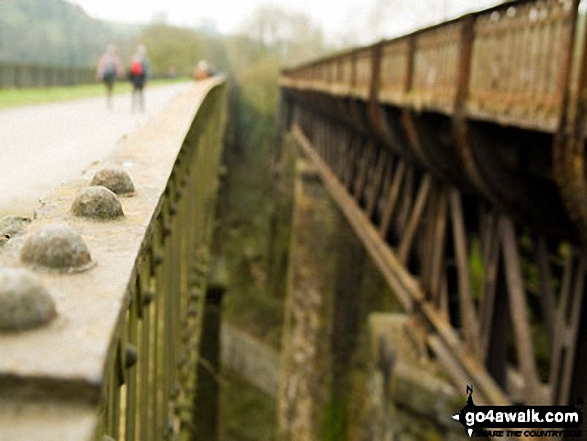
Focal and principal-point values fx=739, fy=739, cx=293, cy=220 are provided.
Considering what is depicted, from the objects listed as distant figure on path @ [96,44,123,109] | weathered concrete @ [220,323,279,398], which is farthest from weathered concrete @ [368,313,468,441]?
weathered concrete @ [220,323,279,398]

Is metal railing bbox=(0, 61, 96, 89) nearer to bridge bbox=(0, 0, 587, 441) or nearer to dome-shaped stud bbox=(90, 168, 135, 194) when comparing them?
bridge bbox=(0, 0, 587, 441)

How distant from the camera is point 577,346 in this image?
4258 millimetres

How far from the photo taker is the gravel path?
4.43 m

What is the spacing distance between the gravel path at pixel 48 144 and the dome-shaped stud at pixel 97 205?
186 centimetres

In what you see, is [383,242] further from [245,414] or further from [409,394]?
[245,414]

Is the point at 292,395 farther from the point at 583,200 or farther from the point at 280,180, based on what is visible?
the point at 280,180

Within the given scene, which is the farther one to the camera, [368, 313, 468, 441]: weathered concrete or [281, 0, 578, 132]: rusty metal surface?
[368, 313, 468, 441]: weathered concrete

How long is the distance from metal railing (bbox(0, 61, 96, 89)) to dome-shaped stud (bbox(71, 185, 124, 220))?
21.3 metres

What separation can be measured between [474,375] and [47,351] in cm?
494

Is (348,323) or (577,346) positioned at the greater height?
(577,346)

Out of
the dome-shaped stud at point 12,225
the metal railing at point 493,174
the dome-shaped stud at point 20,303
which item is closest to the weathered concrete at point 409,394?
the metal railing at point 493,174

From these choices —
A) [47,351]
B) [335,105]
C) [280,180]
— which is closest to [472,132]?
[47,351]

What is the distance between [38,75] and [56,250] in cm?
2706

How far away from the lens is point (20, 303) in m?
1.01
